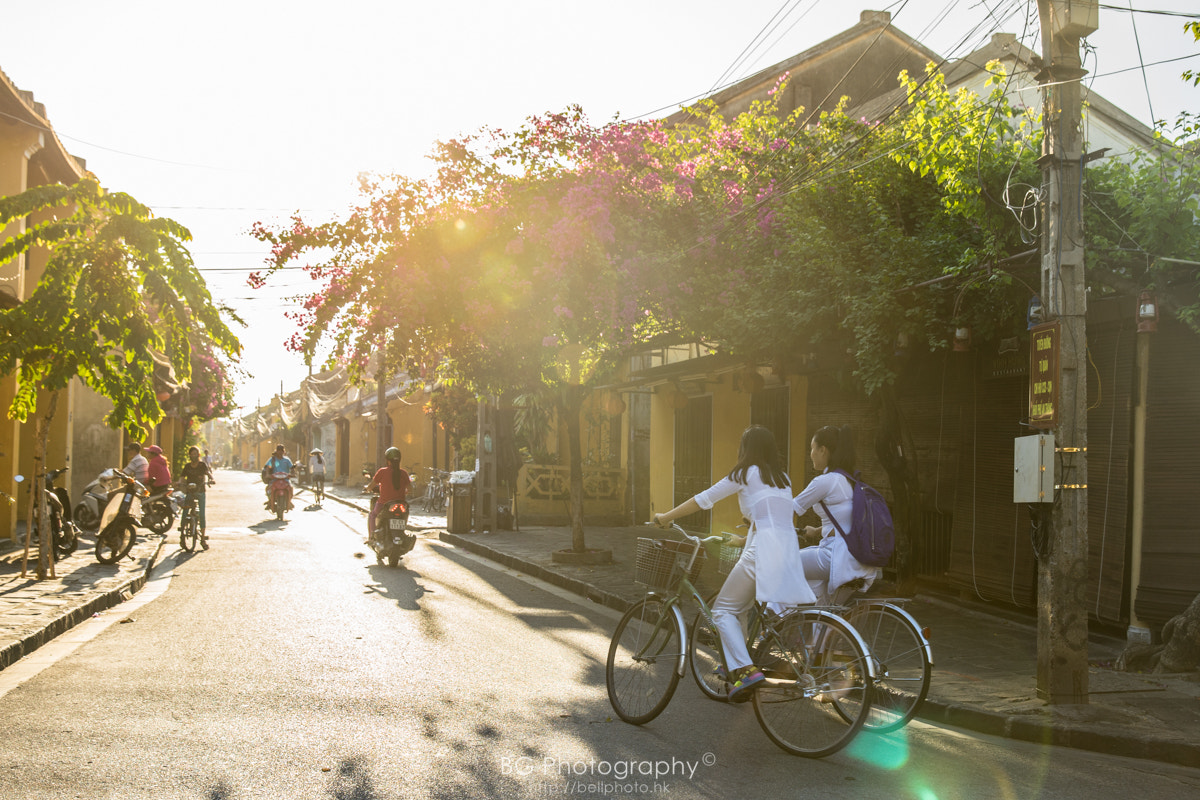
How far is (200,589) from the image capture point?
11523 millimetres

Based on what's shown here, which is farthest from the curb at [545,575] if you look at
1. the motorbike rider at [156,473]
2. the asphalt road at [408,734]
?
the motorbike rider at [156,473]

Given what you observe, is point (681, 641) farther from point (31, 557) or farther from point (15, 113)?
point (15, 113)

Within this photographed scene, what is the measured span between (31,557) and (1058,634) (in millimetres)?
12819

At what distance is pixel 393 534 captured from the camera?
14258mm

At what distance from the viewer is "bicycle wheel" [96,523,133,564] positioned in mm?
13133

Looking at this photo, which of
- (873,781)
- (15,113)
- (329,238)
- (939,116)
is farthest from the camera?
(15,113)

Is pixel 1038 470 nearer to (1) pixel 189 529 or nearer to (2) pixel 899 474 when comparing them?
(2) pixel 899 474

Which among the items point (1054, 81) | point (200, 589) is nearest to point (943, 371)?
point (1054, 81)

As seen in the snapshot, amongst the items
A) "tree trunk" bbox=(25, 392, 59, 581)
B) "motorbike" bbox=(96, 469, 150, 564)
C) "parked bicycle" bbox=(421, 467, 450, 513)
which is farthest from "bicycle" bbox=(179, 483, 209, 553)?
"parked bicycle" bbox=(421, 467, 450, 513)

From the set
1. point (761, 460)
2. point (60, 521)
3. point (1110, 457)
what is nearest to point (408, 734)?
point (761, 460)

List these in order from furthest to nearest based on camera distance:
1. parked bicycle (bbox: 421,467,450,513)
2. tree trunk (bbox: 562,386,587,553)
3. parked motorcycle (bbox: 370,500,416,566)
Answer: parked bicycle (bbox: 421,467,450,513) < tree trunk (bbox: 562,386,587,553) < parked motorcycle (bbox: 370,500,416,566)

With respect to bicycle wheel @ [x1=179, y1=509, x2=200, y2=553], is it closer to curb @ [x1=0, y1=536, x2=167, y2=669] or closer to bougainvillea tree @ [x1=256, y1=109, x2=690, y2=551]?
curb @ [x1=0, y1=536, x2=167, y2=669]

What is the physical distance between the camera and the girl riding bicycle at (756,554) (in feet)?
17.9

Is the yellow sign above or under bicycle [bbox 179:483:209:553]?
above
